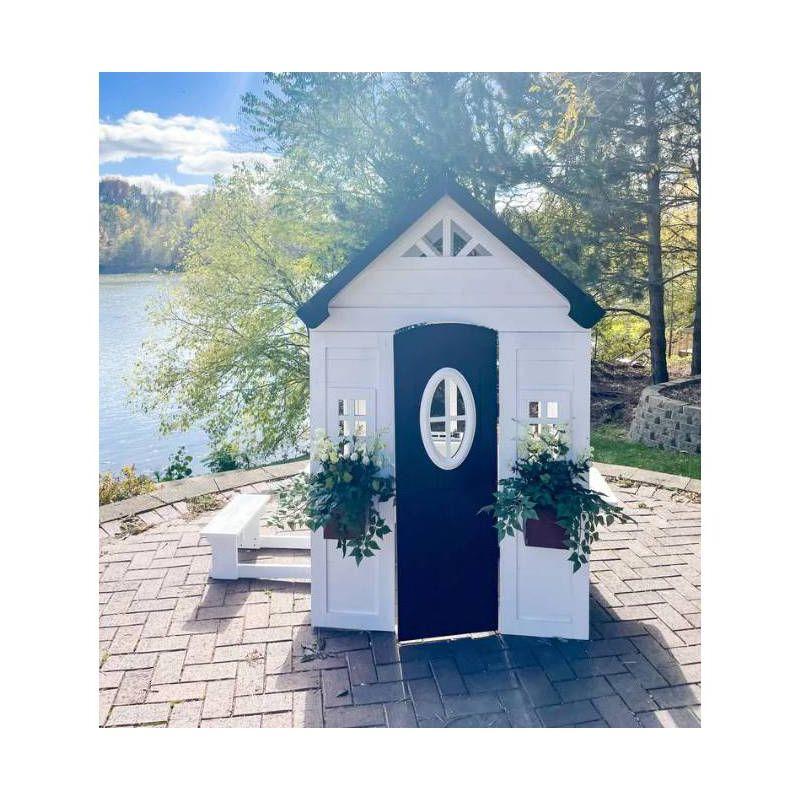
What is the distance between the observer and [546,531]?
3.66m

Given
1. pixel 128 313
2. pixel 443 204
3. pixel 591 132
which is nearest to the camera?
pixel 443 204

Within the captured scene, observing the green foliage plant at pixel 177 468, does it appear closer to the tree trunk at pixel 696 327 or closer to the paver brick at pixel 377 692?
→ the paver brick at pixel 377 692

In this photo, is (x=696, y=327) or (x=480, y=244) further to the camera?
(x=696, y=327)

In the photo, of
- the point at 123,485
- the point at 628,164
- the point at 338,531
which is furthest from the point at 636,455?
the point at 123,485

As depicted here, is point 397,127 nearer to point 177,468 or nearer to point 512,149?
point 512,149

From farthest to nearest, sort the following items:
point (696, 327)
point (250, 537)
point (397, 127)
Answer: point (696, 327) → point (397, 127) → point (250, 537)

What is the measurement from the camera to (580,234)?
8.03 meters

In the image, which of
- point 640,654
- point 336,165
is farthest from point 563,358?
point 336,165

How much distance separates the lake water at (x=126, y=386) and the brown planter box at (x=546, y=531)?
433cm

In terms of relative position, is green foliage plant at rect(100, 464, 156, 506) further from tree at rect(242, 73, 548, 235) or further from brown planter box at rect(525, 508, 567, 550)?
brown planter box at rect(525, 508, 567, 550)

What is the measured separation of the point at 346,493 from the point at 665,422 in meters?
5.32
